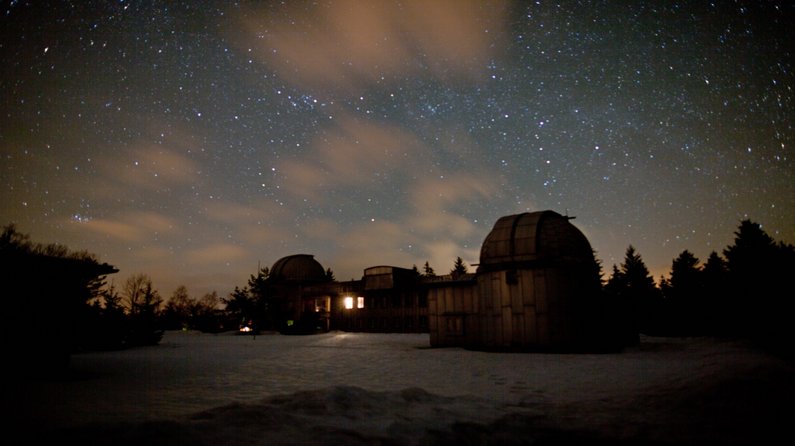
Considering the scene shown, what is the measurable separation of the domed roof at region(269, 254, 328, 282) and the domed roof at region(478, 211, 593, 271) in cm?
3532

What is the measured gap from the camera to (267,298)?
52500 mm

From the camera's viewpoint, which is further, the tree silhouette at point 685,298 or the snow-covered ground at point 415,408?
the tree silhouette at point 685,298

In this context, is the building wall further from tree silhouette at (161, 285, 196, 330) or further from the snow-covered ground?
tree silhouette at (161, 285, 196, 330)

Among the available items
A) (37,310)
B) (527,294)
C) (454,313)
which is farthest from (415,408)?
(454,313)

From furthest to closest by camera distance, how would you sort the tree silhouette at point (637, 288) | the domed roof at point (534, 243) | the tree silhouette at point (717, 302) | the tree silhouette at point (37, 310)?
1. the tree silhouette at point (637, 288)
2. the tree silhouette at point (717, 302)
3. the domed roof at point (534, 243)
4. the tree silhouette at point (37, 310)

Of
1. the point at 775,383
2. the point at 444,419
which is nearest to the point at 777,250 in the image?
the point at 775,383

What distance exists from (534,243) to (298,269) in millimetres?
38690

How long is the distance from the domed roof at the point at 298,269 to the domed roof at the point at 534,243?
3532 centimetres

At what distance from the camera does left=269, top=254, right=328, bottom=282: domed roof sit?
5179 cm

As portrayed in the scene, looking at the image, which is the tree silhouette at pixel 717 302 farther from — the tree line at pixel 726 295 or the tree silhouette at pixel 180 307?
the tree silhouette at pixel 180 307

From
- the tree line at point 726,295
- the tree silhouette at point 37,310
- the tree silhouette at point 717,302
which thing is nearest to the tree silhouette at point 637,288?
the tree line at point 726,295

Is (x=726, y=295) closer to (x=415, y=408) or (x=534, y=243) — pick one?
(x=534, y=243)

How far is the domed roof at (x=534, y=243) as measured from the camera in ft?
63.0

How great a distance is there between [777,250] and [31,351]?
54.4 m
